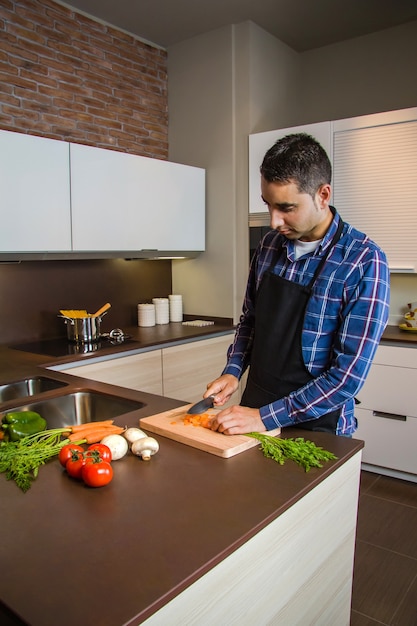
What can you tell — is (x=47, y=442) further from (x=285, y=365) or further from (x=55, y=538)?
(x=285, y=365)

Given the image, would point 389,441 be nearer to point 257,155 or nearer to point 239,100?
point 257,155

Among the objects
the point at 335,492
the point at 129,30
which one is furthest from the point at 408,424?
the point at 129,30

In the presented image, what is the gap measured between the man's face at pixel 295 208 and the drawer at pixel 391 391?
183cm

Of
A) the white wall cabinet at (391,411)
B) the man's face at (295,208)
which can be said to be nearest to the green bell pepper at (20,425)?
the man's face at (295,208)

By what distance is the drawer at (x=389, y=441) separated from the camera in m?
3.20

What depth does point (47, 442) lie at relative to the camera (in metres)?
1.42

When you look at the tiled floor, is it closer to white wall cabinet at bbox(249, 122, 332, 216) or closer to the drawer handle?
the drawer handle

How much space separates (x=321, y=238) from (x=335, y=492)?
0.77 m

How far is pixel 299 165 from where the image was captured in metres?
1.52

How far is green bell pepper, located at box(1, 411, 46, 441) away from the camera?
4.97 ft

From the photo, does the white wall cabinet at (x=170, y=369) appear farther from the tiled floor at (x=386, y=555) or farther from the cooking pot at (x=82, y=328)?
the tiled floor at (x=386, y=555)

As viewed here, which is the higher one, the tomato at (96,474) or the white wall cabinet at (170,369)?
the tomato at (96,474)

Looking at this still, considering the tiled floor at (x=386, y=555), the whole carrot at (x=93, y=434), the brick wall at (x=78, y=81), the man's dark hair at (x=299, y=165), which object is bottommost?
the tiled floor at (x=386, y=555)

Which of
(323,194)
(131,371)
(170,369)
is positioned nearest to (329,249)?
(323,194)
